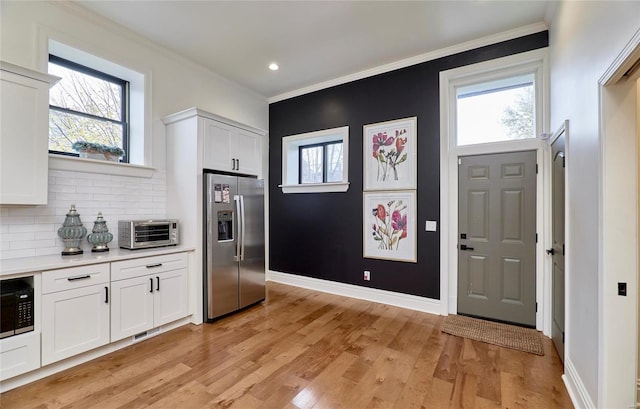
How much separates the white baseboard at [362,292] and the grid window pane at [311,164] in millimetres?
1724

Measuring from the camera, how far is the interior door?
2469mm

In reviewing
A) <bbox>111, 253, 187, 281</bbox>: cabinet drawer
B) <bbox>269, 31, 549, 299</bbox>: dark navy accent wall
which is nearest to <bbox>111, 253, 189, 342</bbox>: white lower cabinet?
<bbox>111, 253, 187, 281</bbox>: cabinet drawer

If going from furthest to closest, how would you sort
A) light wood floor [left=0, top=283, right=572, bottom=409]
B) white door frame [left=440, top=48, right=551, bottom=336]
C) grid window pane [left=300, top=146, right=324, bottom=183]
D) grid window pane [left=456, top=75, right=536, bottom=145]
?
grid window pane [left=300, top=146, right=324, bottom=183]
grid window pane [left=456, top=75, right=536, bottom=145]
white door frame [left=440, top=48, right=551, bottom=336]
light wood floor [left=0, top=283, right=572, bottom=409]

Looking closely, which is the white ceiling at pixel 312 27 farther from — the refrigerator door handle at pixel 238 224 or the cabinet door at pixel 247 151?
the refrigerator door handle at pixel 238 224

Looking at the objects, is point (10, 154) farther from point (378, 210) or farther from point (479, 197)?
point (479, 197)

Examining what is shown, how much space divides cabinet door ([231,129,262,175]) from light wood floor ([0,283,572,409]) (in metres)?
2.06

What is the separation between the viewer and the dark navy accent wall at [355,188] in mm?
3613

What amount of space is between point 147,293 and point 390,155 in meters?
3.37

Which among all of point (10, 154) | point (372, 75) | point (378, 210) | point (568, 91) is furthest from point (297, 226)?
point (568, 91)

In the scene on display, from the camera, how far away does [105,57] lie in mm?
3074

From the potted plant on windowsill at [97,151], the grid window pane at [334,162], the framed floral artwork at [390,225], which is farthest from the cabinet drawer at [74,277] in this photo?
the grid window pane at [334,162]

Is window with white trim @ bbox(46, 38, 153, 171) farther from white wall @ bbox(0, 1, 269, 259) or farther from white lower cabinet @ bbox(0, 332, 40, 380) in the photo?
white lower cabinet @ bbox(0, 332, 40, 380)

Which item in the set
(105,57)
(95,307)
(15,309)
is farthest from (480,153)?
(15,309)

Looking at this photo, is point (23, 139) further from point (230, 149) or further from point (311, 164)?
point (311, 164)
